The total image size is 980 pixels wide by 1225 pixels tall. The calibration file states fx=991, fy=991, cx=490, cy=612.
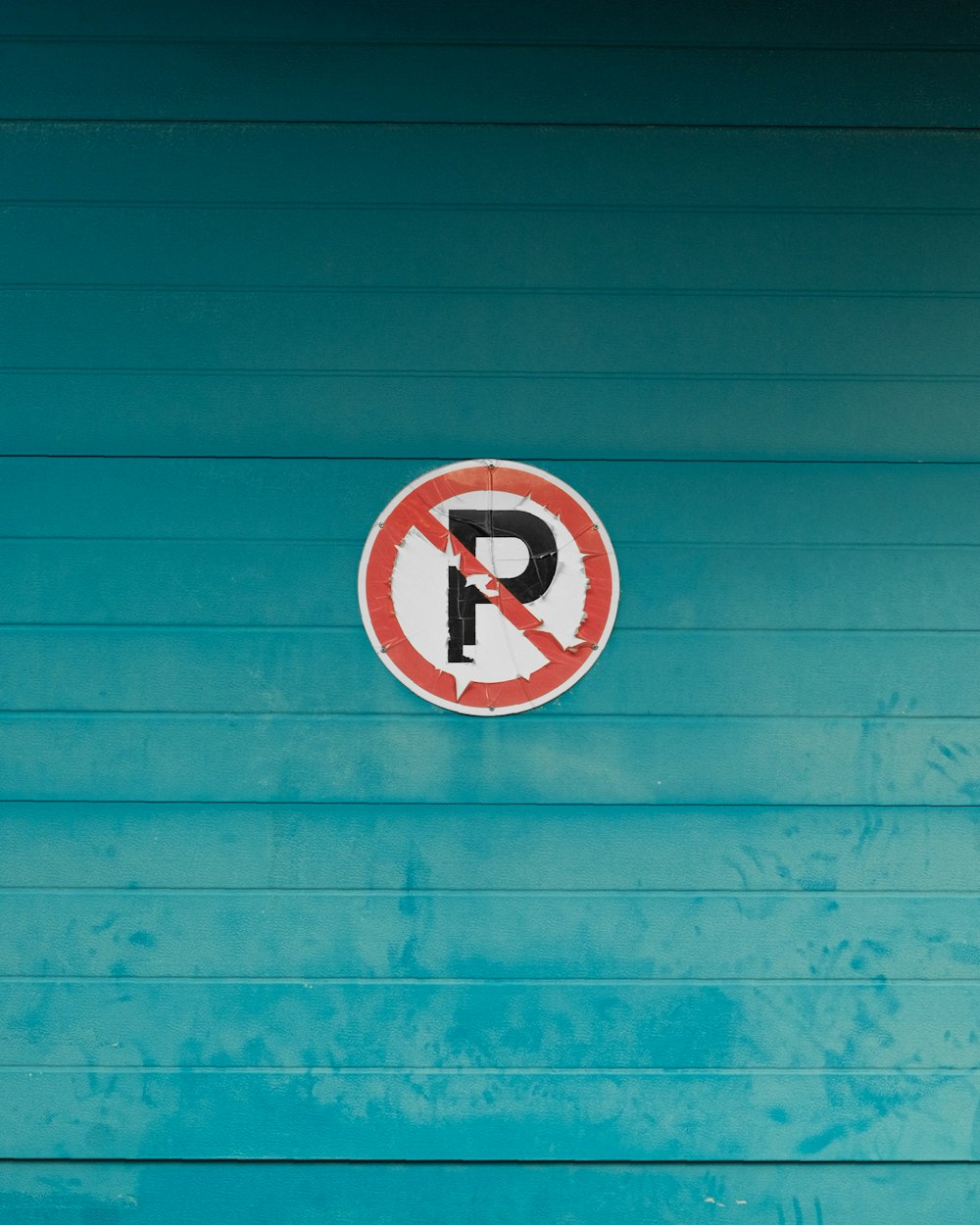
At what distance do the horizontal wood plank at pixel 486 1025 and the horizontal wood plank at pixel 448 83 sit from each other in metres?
1.61

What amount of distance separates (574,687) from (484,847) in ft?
1.10

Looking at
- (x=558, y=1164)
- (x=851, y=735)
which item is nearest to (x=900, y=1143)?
(x=558, y=1164)

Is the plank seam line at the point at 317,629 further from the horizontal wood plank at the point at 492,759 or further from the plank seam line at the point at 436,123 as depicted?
the plank seam line at the point at 436,123

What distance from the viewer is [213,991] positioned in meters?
1.80

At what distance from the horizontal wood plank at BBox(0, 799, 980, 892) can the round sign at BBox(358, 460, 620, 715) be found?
0.23m

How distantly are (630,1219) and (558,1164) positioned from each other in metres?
0.16

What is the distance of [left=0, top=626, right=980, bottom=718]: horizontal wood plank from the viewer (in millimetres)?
1821

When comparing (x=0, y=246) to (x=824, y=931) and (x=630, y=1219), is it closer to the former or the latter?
(x=824, y=931)

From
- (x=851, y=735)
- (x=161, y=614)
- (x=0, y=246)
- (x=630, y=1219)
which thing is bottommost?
(x=630, y=1219)

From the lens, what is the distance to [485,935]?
1812 mm

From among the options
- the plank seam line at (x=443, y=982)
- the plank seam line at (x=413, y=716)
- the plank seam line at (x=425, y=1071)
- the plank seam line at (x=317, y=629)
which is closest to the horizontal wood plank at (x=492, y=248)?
the plank seam line at (x=317, y=629)

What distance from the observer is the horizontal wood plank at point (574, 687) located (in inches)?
71.7

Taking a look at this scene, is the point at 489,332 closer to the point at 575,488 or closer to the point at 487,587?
the point at 575,488

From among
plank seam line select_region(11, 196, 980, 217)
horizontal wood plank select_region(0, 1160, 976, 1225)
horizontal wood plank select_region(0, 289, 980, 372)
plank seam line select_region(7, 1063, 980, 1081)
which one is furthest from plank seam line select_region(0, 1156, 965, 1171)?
plank seam line select_region(11, 196, 980, 217)
